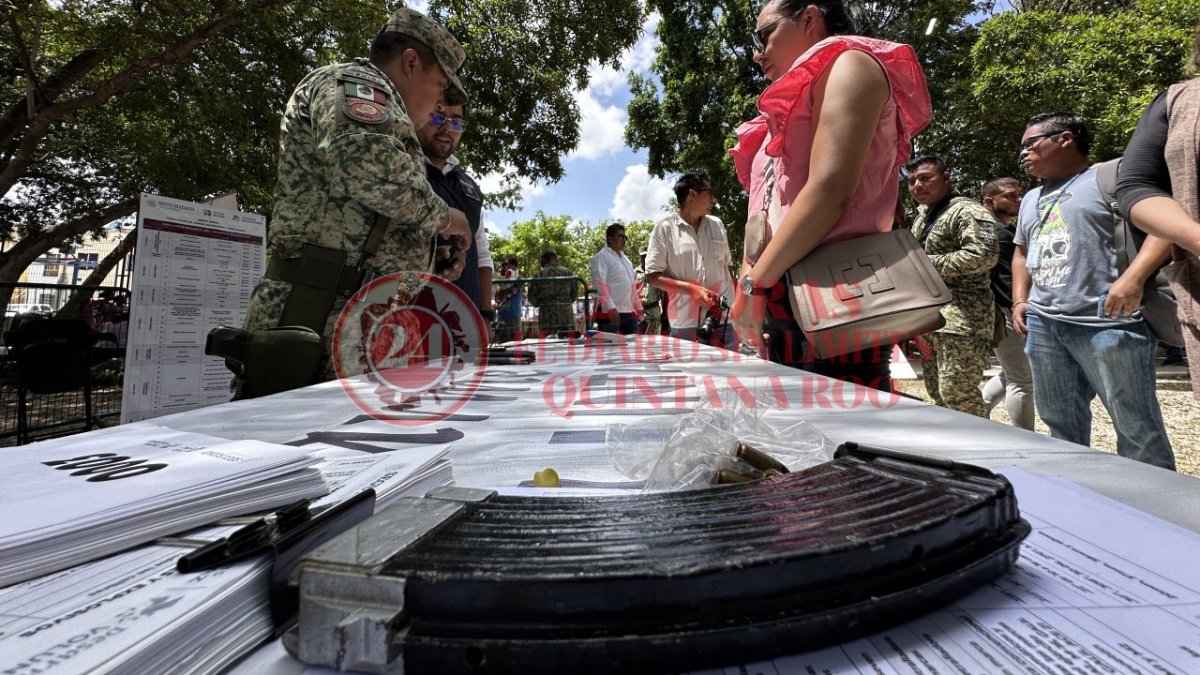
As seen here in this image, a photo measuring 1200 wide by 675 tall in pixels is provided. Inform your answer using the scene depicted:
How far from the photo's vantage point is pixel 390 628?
1.11ft

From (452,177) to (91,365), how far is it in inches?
153

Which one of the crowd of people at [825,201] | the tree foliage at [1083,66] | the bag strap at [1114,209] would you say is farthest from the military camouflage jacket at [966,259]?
the tree foliage at [1083,66]

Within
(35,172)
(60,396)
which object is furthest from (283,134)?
(35,172)

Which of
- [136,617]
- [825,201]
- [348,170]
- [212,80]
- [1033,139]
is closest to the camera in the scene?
[136,617]

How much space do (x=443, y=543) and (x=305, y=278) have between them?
5.70 ft

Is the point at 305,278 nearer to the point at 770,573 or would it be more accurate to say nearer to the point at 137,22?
the point at 770,573

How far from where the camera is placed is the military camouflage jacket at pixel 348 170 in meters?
1.74

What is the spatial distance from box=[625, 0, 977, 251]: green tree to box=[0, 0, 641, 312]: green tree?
12.6 ft

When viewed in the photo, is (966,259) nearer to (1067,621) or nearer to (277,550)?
(1067,621)

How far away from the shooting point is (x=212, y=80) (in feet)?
20.2

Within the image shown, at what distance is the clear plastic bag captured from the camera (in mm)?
742

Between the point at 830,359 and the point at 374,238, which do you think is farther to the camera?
the point at 374,238

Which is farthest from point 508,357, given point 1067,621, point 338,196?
point 1067,621

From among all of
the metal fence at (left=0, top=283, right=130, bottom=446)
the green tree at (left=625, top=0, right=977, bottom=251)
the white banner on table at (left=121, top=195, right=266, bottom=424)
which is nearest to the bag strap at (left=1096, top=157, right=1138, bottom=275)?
the white banner on table at (left=121, top=195, right=266, bottom=424)
